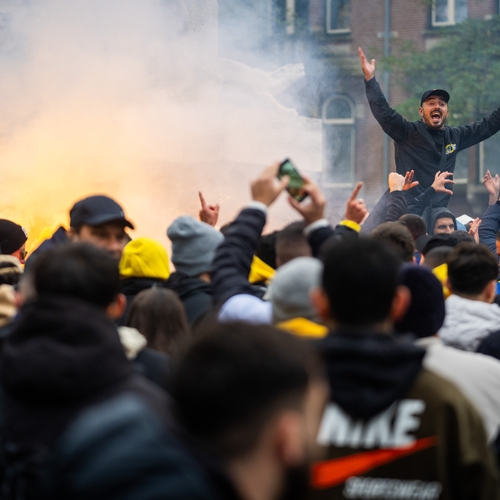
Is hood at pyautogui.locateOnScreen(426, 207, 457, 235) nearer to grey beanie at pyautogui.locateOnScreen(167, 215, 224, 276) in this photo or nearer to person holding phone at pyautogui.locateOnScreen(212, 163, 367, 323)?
grey beanie at pyautogui.locateOnScreen(167, 215, 224, 276)

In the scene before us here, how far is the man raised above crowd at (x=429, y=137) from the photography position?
6.37 metres

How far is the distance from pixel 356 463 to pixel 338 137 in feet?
61.4

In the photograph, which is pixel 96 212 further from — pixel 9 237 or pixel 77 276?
pixel 9 237

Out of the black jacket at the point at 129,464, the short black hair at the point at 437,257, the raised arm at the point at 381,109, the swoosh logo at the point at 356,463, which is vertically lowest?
the swoosh logo at the point at 356,463

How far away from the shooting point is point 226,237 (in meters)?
2.64

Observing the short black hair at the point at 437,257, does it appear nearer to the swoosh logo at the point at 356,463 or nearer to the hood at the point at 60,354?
the swoosh logo at the point at 356,463

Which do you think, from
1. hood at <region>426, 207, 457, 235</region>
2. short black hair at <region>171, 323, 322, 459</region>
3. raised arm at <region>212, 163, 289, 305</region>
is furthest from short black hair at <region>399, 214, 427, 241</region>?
short black hair at <region>171, 323, 322, 459</region>

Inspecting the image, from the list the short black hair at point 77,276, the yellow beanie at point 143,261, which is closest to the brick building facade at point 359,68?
the yellow beanie at point 143,261

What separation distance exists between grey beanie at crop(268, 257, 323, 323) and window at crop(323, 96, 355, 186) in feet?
57.5

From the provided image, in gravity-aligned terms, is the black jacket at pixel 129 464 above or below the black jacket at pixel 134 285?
above

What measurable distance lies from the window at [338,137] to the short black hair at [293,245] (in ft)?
55.5

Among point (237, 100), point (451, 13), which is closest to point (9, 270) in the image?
point (237, 100)

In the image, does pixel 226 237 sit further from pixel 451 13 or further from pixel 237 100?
pixel 451 13

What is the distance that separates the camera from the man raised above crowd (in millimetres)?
6367
